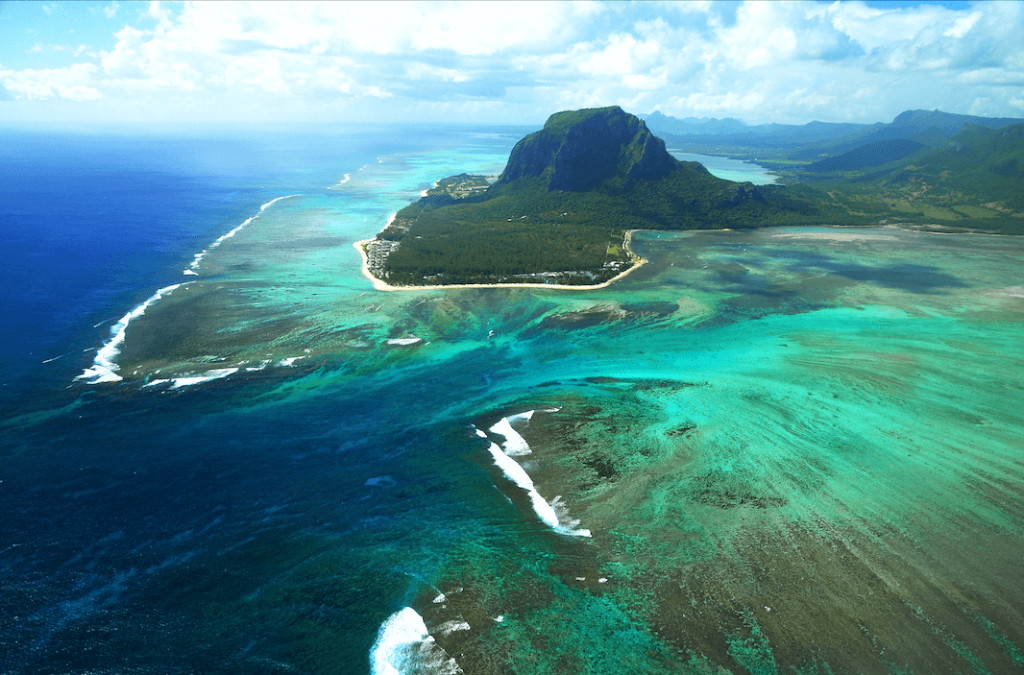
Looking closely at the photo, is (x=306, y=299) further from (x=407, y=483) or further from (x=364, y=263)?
(x=407, y=483)

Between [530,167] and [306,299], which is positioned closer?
[306,299]

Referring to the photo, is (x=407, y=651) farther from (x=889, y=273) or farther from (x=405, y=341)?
(x=889, y=273)

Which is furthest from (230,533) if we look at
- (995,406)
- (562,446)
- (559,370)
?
(995,406)

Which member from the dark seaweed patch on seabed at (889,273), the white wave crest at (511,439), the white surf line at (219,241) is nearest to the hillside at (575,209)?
the white surf line at (219,241)

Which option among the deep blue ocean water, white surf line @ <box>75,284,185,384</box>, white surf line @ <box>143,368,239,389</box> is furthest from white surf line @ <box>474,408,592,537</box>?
white surf line @ <box>75,284,185,384</box>

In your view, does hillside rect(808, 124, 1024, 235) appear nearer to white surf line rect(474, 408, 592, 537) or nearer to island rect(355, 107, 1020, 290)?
island rect(355, 107, 1020, 290)

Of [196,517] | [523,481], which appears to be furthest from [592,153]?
[196,517]

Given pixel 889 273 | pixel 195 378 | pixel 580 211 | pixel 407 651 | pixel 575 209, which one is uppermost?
pixel 575 209
